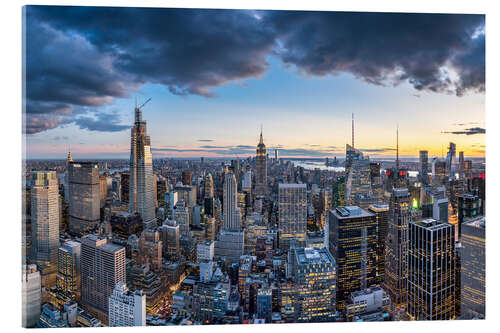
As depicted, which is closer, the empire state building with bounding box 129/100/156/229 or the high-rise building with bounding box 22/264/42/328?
the high-rise building with bounding box 22/264/42/328

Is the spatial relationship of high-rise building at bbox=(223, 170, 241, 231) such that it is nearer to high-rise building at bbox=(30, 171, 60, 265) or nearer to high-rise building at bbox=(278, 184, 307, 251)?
high-rise building at bbox=(278, 184, 307, 251)

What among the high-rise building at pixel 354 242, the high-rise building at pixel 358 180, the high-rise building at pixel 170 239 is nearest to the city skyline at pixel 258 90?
the high-rise building at pixel 358 180

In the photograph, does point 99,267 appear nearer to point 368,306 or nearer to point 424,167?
Result: point 368,306

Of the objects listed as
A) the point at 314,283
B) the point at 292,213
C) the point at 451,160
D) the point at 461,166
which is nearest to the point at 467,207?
the point at 461,166

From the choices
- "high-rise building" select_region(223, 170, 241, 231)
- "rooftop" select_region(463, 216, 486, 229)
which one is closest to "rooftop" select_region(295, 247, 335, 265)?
"rooftop" select_region(463, 216, 486, 229)

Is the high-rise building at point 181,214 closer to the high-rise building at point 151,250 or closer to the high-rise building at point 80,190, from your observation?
the high-rise building at point 151,250

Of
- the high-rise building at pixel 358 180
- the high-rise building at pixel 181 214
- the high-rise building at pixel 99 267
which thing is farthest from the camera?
the high-rise building at pixel 181 214
